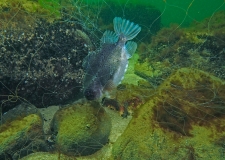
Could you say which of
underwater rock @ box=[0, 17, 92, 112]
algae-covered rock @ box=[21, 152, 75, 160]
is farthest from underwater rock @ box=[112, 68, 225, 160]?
underwater rock @ box=[0, 17, 92, 112]

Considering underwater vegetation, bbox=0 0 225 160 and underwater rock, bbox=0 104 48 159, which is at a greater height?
underwater vegetation, bbox=0 0 225 160

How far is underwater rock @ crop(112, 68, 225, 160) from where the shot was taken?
9.59 ft

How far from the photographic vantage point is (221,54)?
24.1 feet

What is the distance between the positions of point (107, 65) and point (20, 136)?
6.16 ft

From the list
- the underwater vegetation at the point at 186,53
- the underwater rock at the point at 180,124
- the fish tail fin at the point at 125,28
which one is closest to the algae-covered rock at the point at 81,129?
the underwater rock at the point at 180,124

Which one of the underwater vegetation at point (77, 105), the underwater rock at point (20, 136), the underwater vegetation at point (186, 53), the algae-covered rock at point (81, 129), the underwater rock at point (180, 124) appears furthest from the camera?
the underwater vegetation at point (186, 53)

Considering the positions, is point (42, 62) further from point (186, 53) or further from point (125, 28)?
point (186, 53)

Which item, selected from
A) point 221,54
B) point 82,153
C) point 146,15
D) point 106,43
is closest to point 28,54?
point 106,43

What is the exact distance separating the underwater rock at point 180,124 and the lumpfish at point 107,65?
2.87ft

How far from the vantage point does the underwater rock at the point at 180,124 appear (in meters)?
2.92

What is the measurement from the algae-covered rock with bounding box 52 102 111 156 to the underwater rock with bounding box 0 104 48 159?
0.31 metres

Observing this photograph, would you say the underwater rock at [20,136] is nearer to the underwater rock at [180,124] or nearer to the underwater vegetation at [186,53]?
the underwater rock at [180,124]

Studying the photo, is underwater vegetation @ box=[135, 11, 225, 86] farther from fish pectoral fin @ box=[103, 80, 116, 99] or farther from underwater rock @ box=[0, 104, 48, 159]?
underwater rock @ box=[0, 104, 48, 159]

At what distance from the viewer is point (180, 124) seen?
10.4ft
